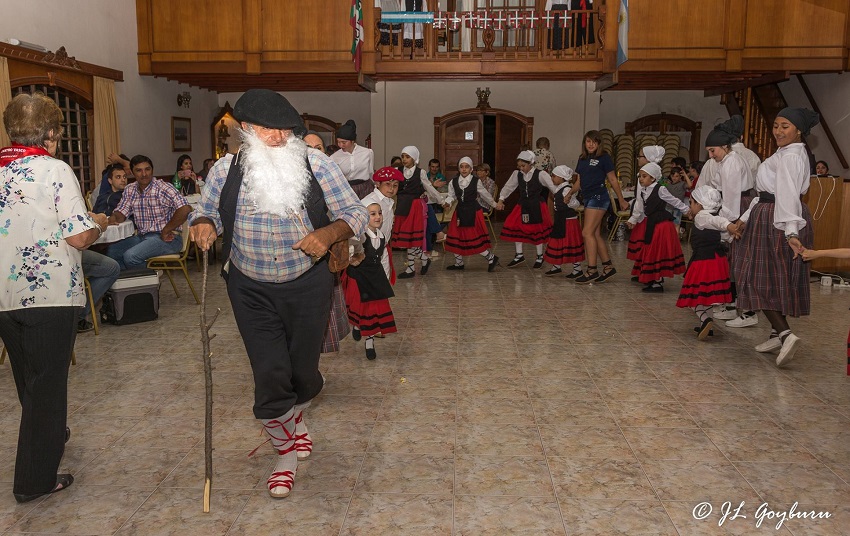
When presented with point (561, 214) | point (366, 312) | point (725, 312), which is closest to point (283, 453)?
point (366, 312)

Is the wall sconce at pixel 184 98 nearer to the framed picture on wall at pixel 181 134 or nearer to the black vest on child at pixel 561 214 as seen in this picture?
the framed picture on wall at pixel 181 134

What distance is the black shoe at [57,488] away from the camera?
2.92 metres

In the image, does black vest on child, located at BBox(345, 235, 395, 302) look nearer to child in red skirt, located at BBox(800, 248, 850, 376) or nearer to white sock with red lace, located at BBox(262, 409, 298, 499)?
white sock with red lace, located at BBox(262, 409, 298, 499)

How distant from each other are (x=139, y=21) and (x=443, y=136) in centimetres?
599

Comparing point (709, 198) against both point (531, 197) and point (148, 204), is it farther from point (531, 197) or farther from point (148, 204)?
point (148, 204)

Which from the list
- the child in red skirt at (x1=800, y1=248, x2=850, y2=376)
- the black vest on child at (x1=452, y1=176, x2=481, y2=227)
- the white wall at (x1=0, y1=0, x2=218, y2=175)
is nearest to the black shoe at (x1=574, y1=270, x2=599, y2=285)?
the black vest on child at (x1=452, y1=176, x2=481, y2=227)

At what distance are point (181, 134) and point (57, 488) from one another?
36.5 feet

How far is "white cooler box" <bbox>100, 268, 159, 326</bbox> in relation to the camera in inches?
237

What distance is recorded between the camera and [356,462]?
3.34m

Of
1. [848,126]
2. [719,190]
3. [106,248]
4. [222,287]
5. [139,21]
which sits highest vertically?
[139,21]

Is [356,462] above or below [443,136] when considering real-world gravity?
below

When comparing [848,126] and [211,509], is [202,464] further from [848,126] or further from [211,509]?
[848,126]

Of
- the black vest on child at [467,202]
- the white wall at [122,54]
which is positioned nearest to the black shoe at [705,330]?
the black vest on child at [467,202]


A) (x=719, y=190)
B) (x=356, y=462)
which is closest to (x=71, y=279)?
(x=356, y=462)
